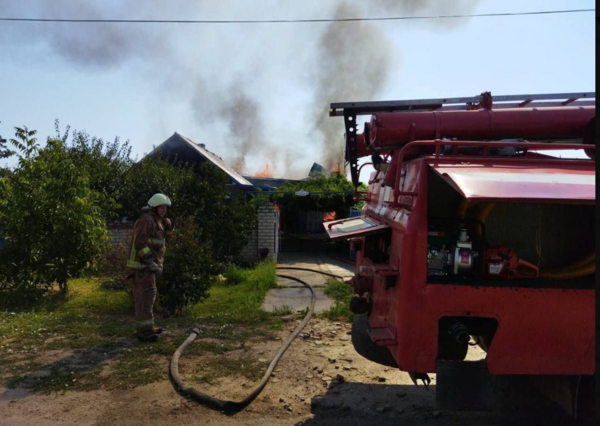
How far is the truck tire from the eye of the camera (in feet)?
14.0

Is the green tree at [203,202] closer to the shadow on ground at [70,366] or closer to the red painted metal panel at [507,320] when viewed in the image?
the shadow on ground at [70,366]

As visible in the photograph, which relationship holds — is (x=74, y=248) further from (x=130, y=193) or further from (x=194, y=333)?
(x=130, y=193)

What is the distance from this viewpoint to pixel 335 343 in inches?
242

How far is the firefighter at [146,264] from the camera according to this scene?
6.04 meters

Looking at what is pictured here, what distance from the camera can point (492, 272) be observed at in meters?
3.45

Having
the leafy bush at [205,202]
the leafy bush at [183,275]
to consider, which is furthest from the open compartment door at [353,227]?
the leafy bush at [205,202]

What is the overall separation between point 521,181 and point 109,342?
16.2 feet

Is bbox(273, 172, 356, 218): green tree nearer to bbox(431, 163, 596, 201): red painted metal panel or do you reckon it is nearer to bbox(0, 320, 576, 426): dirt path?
bbox(0, 320, 576, 426): dirt path

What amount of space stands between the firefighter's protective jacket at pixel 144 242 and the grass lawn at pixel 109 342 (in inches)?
36.0

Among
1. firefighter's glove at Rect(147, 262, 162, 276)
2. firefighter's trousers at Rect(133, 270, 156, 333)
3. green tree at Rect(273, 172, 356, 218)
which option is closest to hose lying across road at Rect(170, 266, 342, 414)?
firefighter's trousers at Rect(133, 270, 156, 333)

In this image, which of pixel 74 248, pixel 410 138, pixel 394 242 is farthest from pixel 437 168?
pixel 74 248

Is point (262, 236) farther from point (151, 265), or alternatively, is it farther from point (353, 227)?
point (353, 227)

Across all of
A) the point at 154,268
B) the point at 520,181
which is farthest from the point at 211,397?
the point at 520,181

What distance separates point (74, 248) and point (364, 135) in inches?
226
